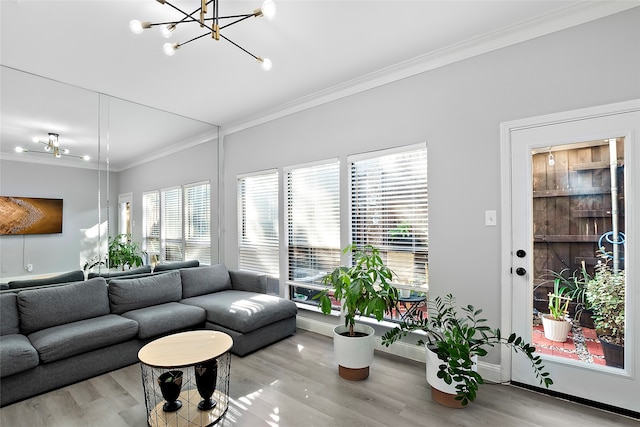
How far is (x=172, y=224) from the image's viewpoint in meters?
4.27

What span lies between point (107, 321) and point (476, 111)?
3.80 m

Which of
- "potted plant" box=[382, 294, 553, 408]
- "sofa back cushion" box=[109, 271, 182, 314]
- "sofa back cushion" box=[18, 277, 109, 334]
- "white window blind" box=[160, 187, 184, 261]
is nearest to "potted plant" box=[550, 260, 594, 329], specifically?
"potted plant" box=[382, 294, 553, 408]

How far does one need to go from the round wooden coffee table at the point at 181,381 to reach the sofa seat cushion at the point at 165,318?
2.53 feet

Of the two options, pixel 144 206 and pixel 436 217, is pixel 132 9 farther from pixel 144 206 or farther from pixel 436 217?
pixel 436 217

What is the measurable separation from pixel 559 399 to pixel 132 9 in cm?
415

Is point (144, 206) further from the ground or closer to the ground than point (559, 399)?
further from the ground

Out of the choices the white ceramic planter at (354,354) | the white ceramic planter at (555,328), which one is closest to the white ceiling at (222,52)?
the white ceramic planter at (555,328)

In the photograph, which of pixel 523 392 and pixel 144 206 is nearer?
pixel 523 392

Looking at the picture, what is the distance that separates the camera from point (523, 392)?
7.61ft

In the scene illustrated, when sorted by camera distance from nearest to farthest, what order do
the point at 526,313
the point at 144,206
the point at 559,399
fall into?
1. the point at 559,399
2. the point at 526,313
3. the point at 144,206

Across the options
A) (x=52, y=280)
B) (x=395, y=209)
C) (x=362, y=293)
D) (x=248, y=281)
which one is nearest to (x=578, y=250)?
(x=395, y=209)

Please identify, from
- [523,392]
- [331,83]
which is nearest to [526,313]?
[523,392]

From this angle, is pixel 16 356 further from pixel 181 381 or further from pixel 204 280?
pixel 204 280

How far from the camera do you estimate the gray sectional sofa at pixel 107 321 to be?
7.68 feet
